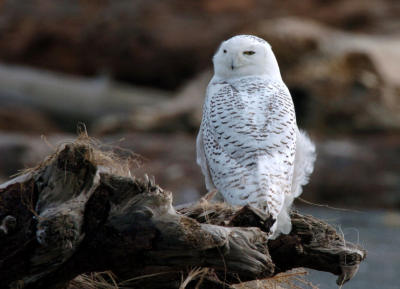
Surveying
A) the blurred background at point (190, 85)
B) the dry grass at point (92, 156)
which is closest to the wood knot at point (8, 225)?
the dry grass at point (92, 156)

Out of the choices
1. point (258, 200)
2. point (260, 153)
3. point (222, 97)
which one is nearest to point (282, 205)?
point (258, 200)

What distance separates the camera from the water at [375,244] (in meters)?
8.83

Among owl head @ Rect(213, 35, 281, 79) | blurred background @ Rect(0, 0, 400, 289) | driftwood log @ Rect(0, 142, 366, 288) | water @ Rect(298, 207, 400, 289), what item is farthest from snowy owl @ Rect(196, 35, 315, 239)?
blurred background @ Rect(0, 0, 400, 289)

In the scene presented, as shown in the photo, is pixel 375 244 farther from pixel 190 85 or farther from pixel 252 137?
pixel 190 85

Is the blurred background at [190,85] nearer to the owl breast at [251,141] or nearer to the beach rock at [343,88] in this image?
the beach rock at [343,88]

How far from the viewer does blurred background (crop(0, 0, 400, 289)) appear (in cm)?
1384

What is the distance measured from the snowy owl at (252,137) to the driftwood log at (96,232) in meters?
0.53

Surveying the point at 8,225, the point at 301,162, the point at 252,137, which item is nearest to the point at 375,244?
the point at 301,162

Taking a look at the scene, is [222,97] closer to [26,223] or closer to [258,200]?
[258,200]

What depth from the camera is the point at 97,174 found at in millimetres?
3672

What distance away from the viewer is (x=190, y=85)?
721 inches

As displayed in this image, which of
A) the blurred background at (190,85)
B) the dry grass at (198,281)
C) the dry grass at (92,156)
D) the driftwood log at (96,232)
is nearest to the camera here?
the driftwood log at (96,232)

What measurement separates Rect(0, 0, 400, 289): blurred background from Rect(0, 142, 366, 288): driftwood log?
4935 mm

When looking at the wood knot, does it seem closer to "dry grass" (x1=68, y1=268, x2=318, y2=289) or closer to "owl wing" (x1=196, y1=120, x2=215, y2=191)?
"dry grass" (x1=68, y1=268, x2=318, y2=289)
